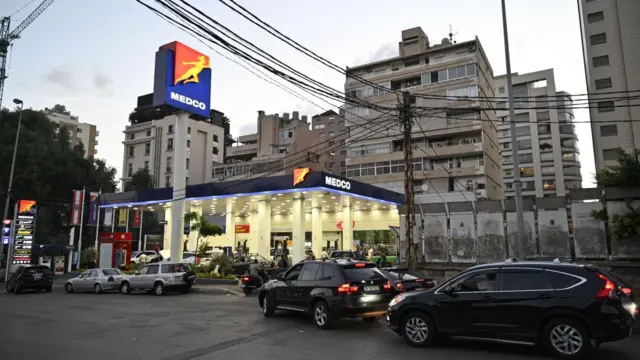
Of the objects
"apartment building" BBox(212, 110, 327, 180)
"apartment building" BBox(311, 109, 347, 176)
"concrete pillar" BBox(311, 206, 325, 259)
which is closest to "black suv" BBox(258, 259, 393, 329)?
"concrete pillar" BBox(311, 206, 325, 259)

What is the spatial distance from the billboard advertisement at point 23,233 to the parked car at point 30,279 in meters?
6.44

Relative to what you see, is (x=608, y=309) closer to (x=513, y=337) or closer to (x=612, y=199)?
(x=513, y=337)

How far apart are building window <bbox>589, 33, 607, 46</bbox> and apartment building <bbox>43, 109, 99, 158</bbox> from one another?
9244cm

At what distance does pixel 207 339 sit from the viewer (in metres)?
9.72

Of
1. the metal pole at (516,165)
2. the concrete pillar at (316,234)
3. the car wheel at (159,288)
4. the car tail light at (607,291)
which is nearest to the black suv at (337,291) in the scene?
the car tail light at (607,291)

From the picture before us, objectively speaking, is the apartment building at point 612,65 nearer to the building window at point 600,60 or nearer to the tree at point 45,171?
the building window at point 600,60

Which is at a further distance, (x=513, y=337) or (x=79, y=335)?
(x=79, y=335)

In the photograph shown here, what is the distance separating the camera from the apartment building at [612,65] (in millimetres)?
49031

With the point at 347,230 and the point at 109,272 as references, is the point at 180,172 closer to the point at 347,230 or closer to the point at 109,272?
the point at 109,272

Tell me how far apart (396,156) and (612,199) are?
40.7 metres

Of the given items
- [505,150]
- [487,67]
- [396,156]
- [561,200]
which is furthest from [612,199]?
[505,150]

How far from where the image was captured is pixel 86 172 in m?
56.7

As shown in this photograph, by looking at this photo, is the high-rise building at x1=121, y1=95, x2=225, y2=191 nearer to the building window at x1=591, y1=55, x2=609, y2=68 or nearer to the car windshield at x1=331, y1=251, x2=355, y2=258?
the car windshield at x1=331, y1=251, x2=355, y2=258

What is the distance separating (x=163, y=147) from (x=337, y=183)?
5424 centimetres
